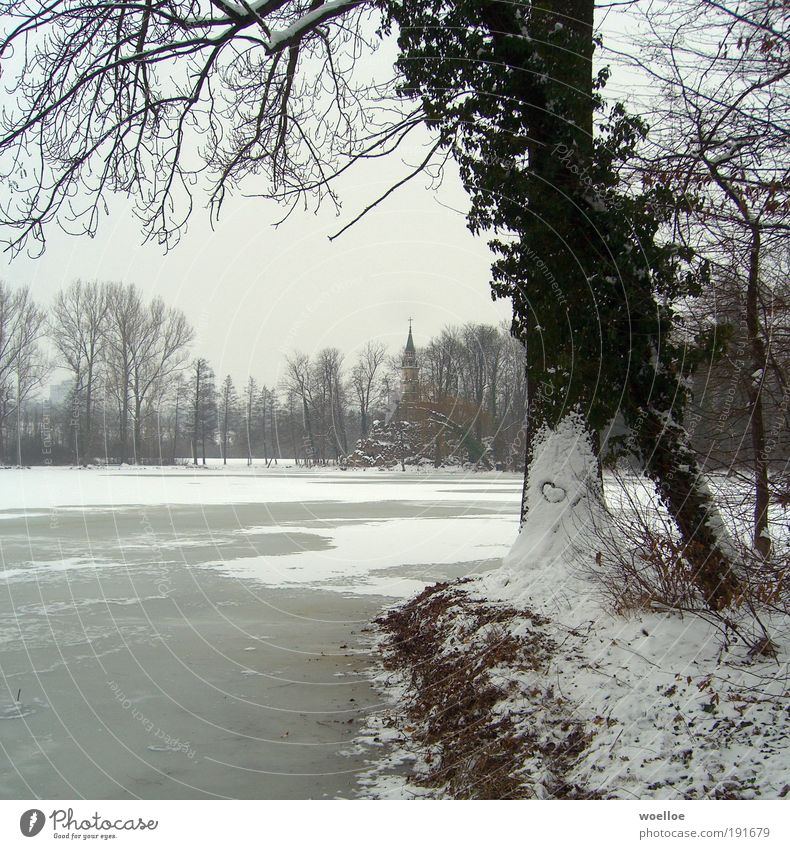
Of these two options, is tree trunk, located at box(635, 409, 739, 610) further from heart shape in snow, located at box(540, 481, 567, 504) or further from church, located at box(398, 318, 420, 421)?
church, located at box(398, 318, 420, 421)

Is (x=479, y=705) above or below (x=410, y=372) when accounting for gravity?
below

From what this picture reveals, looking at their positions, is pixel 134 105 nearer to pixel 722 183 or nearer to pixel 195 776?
pixel 722 183

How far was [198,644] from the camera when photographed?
6.89m

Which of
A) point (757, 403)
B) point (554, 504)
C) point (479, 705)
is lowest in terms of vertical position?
point (479, 705)

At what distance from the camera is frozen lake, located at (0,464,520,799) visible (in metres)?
4.13

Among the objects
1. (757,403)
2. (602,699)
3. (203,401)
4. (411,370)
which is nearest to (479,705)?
(602,699)

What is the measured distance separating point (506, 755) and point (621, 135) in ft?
16.0

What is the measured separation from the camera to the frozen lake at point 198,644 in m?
4.13

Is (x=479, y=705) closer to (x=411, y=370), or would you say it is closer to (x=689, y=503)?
(x=689, y=503)

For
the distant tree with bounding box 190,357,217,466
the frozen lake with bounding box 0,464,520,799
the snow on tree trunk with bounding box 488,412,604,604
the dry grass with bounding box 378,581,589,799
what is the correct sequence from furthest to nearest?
1. the distant tree with bounding box 190,357,217,466
2. the snow on tree trunk with bounding box 488,412,604,604
3. the frozen lake with bounding box 0,464,520,799
4. the dry grass with bounding box 378,581,589,799

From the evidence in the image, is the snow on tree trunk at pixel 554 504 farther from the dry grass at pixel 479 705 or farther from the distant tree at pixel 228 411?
the distant tree at pixel 228 411

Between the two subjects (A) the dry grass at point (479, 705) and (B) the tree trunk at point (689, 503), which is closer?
(A) the dry grass at point (479, 705)

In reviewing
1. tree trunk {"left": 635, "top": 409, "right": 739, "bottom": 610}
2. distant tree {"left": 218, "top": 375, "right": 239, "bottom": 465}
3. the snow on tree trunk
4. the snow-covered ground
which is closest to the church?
the snow on tree trunk

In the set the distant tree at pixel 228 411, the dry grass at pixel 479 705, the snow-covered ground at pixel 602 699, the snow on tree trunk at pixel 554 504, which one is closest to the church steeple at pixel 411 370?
the snow on tree trunk at pixel 554 504
